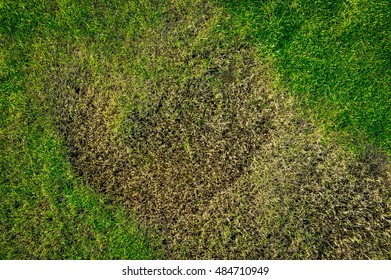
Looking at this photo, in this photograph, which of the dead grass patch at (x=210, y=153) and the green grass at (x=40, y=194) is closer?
the dead grass patch at (x=210, y=153)

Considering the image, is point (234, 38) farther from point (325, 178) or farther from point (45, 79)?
point (45, 79)

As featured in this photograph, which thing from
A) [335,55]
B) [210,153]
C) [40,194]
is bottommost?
[40,194]

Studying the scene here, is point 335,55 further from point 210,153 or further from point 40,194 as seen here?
point 40,194

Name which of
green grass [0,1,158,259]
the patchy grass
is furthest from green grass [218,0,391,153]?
green grass [0,1,158,259]

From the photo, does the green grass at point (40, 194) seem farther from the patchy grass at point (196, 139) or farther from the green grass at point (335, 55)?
the green grass at point (335, 55)

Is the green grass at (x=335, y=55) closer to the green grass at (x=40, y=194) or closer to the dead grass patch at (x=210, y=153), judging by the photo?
the dead grass patch at (x=210, y=153)

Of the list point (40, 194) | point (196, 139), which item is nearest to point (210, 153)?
point (196, 139)

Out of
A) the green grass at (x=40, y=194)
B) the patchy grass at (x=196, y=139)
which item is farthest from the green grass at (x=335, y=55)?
the green grass at (x=40, y=194)

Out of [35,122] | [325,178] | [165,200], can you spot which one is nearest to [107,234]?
[165,200]
